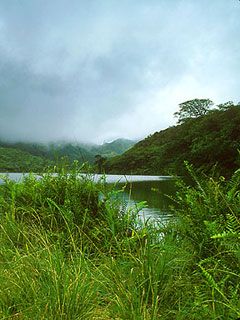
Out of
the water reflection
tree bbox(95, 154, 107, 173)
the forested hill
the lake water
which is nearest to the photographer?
the water reflection

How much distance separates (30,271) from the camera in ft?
10.6

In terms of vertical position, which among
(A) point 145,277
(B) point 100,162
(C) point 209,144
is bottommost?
(A) point 145,277

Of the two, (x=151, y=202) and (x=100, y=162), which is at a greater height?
(x=100, y=162)

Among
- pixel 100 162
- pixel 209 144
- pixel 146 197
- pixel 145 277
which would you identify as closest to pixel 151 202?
pixel 146 197

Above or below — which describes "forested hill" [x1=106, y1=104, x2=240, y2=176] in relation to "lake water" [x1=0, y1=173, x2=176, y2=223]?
above

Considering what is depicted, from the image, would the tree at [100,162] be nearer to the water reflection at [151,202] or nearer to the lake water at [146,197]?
the lake water at [146,197]

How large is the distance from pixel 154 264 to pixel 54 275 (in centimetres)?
86

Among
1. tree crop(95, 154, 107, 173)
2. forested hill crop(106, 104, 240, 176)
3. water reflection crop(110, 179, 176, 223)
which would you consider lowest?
water reflection crop(110, 179, 176, 223)

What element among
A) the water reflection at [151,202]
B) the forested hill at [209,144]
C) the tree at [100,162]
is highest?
the forested hill at [209,144]

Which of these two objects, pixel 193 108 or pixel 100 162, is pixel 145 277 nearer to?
pixel 100 162

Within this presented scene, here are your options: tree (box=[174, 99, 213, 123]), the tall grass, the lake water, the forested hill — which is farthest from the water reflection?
tree (box=[174, 99, 213, 123])

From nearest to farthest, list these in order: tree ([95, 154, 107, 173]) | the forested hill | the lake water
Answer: the lake water < tree ([95, 154, 107, 173]) < the forested hill

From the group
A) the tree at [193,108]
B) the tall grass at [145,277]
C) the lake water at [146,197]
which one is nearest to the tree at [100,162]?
the lake water at [146,197]

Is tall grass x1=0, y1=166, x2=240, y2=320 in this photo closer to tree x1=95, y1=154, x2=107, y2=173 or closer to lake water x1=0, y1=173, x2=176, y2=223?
lake water x1=0, y1=173, x2=176, y2=223
